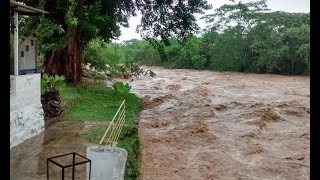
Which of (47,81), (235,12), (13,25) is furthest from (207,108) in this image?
(235,12)

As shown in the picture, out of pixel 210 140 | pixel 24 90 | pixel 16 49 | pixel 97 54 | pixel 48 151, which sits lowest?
pixel 210 140

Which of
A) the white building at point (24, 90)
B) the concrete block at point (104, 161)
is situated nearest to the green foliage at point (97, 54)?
the white building at point (24, 90)

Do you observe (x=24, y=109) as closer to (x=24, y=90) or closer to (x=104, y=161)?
(x=24, y=90)

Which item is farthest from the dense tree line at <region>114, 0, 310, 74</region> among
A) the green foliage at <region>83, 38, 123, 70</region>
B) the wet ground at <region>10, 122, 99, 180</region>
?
the wet ground at <region>10, 122, 99, 180</region>

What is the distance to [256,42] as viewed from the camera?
3294 cm

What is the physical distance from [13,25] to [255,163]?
6.37m

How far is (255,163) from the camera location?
9516 mm

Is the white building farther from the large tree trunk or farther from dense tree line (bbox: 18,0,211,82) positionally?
the large tree trunk

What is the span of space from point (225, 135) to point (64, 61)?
8.16 meters

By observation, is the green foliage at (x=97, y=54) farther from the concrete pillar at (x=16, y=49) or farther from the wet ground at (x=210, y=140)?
the concrete pillar at (x=16, y=49)

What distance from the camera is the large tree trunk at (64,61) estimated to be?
16.6 m

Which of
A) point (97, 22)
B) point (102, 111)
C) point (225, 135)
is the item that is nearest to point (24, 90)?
A: point (102, 111)

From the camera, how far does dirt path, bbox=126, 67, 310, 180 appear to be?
8.98 metres

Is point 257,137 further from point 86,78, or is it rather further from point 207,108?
point 86,78
